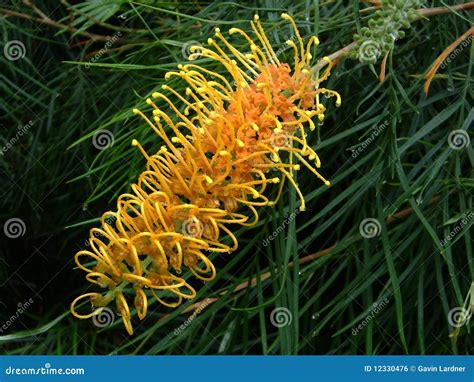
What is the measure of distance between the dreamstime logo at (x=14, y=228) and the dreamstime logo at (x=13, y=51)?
0.32 meters

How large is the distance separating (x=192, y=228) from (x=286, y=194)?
41 cm

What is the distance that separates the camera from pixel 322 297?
4.38 feet

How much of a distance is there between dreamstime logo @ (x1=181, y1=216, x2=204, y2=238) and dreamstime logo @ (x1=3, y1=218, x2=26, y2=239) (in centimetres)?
87

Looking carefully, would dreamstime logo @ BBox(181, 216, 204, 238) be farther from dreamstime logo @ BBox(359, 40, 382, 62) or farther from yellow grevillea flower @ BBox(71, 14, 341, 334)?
dreamstime logo @ BBox(359, 40, 382, 62)

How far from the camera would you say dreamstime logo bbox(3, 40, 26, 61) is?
152cm

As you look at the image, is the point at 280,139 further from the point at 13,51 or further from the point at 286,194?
the point at 13,51

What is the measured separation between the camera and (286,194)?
1.15m

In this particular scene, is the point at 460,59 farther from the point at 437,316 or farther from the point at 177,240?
the point at 177,240
